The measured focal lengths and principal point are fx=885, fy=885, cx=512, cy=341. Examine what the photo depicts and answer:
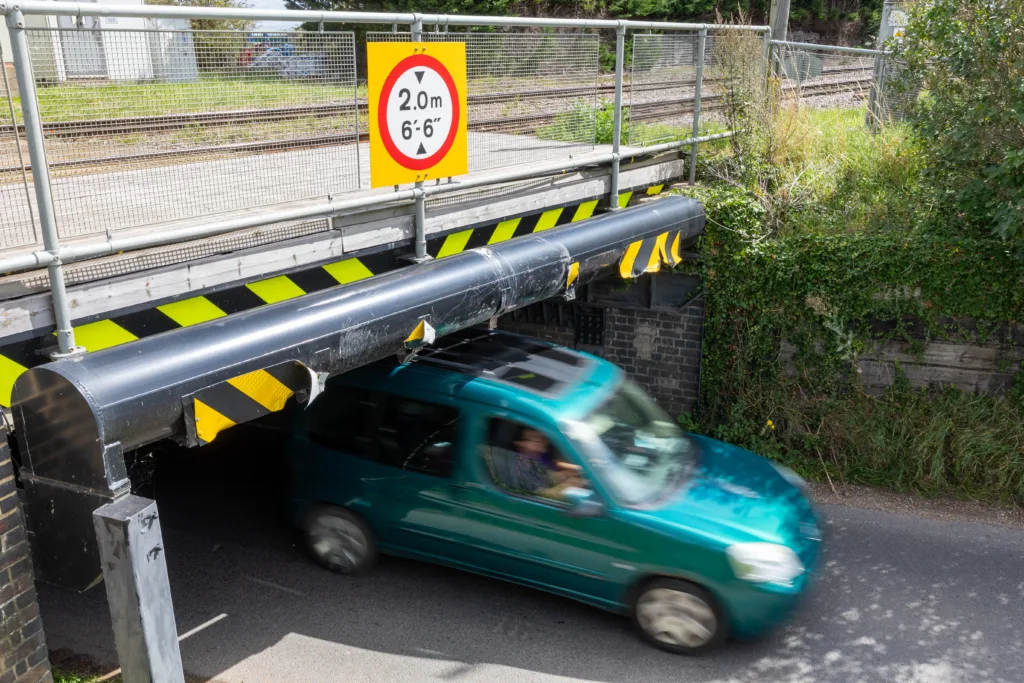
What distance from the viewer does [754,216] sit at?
882cm

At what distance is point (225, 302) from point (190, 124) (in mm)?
1001

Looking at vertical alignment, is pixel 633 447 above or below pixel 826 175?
below

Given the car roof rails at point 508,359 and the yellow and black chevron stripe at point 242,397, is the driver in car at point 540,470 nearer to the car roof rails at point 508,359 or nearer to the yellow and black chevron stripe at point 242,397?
the car roof rails at point 508,359

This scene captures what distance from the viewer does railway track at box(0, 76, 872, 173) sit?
14.8 ft

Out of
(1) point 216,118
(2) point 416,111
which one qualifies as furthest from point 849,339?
(1) point 216,118

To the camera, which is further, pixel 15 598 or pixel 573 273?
pixel 573 273

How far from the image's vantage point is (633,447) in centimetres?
607

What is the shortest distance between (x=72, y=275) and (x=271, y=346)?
103 cm

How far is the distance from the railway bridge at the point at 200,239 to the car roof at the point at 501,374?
0.49m

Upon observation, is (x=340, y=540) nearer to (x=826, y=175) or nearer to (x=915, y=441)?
(x=915, y=441)

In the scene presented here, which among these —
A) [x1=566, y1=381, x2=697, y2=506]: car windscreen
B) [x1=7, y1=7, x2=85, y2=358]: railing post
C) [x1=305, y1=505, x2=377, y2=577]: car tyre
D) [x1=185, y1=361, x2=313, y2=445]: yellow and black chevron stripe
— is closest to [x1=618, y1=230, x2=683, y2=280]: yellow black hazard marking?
→ [x1=566, y1=381, x2=697, y2=506]: car windscreen

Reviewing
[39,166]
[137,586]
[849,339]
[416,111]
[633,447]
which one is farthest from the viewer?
[849,339]

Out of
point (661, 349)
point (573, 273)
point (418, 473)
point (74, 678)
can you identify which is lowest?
point (74, 678)

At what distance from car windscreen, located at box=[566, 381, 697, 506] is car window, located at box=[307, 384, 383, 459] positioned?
1477mm
